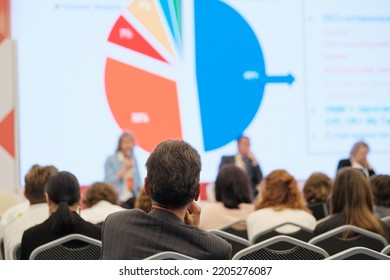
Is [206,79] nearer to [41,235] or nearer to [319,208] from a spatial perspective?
[319,208]

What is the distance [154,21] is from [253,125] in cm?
160

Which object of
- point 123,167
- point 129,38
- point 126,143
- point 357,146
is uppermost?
point 129,38

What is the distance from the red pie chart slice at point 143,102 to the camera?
730cm

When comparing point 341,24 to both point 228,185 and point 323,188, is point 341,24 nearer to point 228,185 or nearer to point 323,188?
point 323,188

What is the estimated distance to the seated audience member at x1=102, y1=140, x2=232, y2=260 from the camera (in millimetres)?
1890

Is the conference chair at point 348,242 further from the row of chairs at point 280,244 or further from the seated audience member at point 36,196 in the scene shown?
the seated audience member at point 36,196

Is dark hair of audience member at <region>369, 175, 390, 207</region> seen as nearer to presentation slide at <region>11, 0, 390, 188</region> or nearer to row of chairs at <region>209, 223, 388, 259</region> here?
row of chairs at <region>209, 223, 388, 259</region>

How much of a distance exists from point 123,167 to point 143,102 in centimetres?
85

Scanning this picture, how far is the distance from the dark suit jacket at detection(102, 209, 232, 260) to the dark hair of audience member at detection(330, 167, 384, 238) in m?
1.60

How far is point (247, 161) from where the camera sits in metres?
7.30

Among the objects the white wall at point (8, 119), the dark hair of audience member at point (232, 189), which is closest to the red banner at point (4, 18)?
the white wall at point (8, 119)

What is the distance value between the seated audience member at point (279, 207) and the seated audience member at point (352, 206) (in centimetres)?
29

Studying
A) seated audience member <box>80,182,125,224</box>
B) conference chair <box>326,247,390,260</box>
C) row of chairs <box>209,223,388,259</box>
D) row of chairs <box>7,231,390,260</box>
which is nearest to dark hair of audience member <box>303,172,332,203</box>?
seated audience member <box>80,182,125,224</box>

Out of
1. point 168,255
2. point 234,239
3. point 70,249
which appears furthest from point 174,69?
point 168,255
